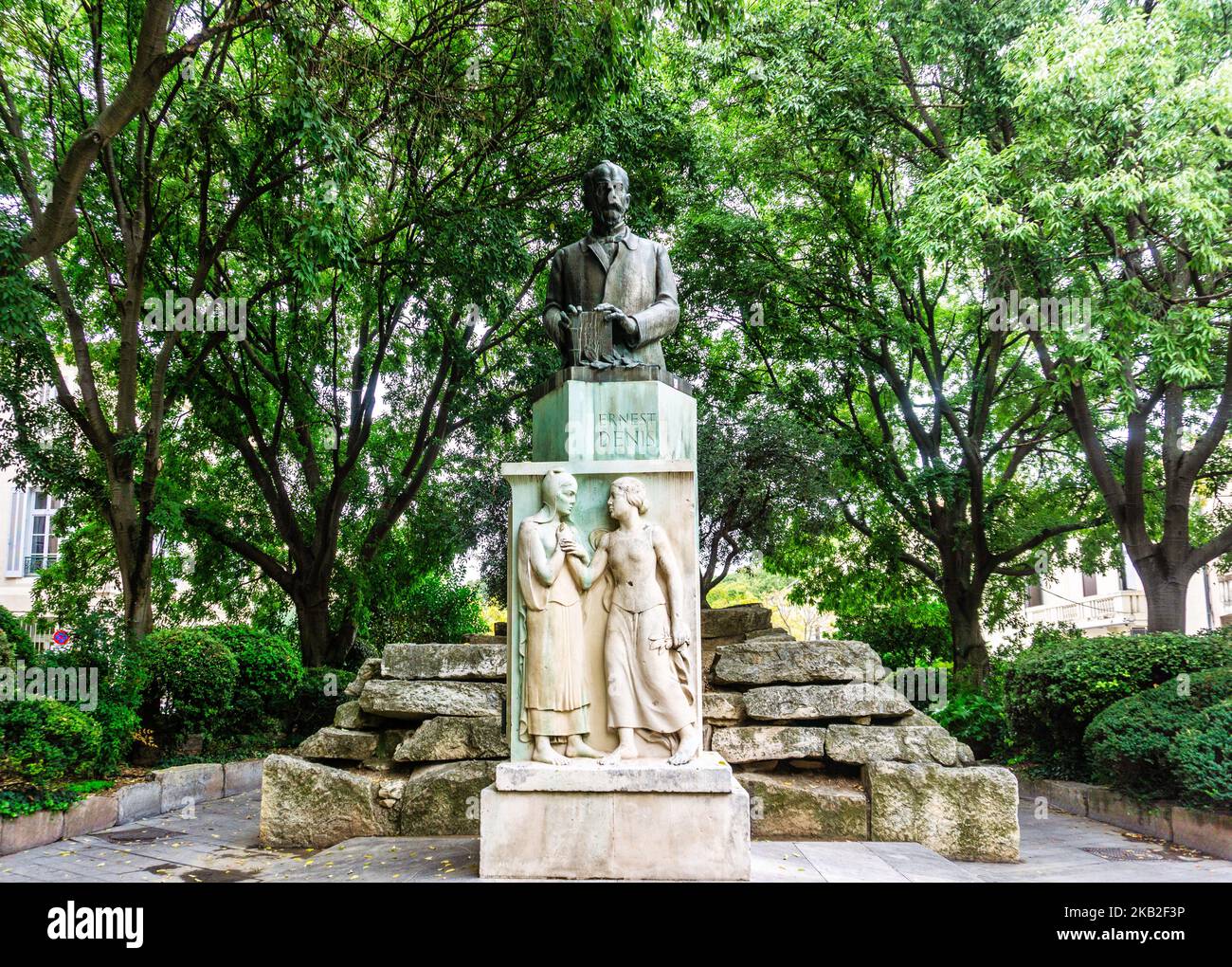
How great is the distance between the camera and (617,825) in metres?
4.85

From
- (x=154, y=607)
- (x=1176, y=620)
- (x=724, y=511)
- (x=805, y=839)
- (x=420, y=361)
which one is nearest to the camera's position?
(x=805, y=839)

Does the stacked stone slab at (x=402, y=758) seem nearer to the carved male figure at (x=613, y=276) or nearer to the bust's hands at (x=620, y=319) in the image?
the carved male figure at (x=613, y=276)

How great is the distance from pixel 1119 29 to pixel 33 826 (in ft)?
42.4

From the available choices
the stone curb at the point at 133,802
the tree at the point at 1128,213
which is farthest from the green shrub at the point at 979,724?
the stone curb at the point at 133,802

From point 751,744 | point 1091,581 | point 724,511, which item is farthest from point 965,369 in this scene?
point 1091,581

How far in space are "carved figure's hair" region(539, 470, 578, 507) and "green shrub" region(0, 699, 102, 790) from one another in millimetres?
5199

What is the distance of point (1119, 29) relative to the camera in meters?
9.19

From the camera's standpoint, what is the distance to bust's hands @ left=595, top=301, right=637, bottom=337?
5.76m

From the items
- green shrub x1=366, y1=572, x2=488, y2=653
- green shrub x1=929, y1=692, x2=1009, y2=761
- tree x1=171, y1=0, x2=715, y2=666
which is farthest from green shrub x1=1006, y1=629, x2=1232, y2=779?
green shrub x1=366, y1=572, x2=488, y2=653

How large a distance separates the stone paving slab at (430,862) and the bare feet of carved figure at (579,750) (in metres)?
0.92

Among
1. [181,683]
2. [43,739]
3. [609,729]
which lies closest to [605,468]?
[609,729]

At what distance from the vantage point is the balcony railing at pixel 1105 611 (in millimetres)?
21875

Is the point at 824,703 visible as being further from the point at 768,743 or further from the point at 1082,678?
the point at 1082,678

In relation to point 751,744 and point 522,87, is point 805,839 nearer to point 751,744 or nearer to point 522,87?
point 751,744
